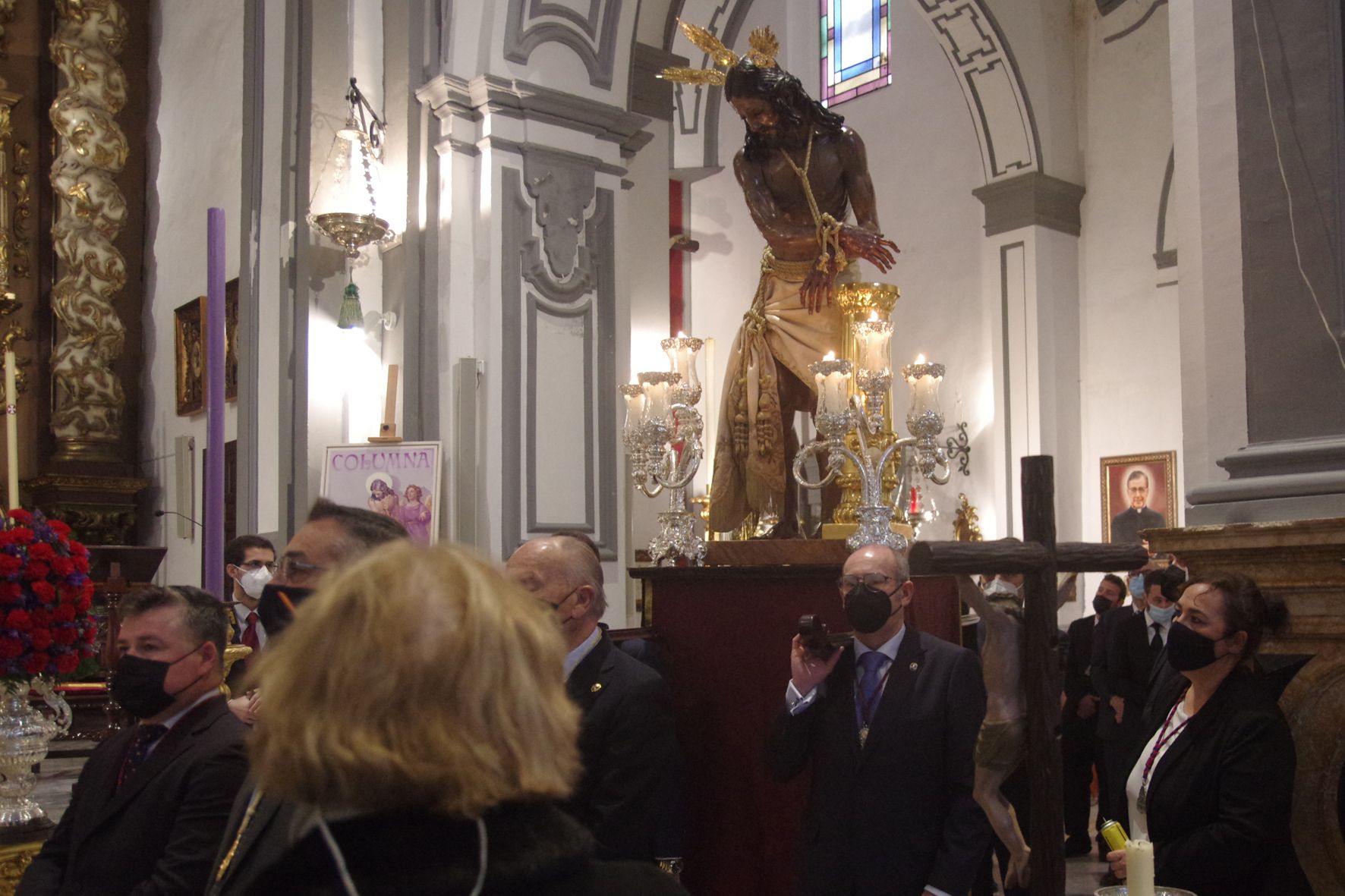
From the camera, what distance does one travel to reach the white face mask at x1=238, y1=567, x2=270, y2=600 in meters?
4.45

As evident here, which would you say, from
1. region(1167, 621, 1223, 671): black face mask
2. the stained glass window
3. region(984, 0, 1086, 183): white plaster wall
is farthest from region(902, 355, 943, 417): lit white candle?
the stained glass window

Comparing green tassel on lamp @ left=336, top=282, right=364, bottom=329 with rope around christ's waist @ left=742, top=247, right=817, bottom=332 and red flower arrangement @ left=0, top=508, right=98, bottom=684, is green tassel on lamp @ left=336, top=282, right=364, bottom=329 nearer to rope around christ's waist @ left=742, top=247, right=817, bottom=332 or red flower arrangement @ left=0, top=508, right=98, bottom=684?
rope around christ's waist @ left=742, top=247, right=817, bottom=332

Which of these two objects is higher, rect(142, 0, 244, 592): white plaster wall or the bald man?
rect(142, 0, 244, 592): white plaster wall

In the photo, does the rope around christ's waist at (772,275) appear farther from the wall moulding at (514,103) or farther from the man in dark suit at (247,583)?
the wall moulding at (514,103)

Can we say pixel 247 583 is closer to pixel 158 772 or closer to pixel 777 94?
pixel 158 772

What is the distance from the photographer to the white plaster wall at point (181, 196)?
8.23 m

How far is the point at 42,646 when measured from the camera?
3.33 metres

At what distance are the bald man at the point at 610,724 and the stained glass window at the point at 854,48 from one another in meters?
11.7

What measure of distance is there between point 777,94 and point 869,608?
2.36 metres

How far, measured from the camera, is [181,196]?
8.89 m

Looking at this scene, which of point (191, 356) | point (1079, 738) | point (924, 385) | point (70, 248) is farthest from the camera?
point (70, 248)

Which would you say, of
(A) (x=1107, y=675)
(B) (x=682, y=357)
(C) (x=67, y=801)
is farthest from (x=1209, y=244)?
(C) (x=67, y=801)

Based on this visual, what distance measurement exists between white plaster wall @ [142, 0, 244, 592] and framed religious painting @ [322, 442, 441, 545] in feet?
5.82

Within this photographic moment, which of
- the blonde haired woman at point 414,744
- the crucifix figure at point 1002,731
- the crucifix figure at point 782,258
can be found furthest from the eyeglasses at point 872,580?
the blonde haired woman at point 414,744
